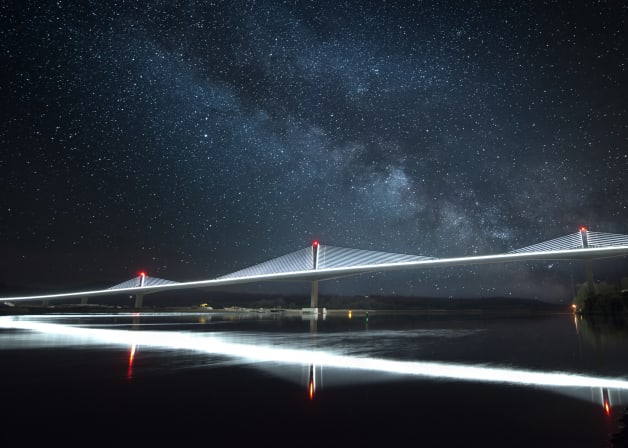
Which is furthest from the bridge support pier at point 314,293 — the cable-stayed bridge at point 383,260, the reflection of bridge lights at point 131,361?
the reflection of bridge lights at point 131,361

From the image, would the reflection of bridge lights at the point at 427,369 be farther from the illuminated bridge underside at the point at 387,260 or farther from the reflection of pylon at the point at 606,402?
the illuminated bridge underside at the point at 387,260

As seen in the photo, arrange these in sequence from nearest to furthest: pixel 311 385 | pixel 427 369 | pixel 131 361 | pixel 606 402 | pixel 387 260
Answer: pixel 606 402 < pixel 311 385 < pixel 427 369 < pixel 131 361 < pixel 387 260

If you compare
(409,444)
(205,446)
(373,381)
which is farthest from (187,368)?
(409,444)

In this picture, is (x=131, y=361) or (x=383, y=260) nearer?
(x=131, y=361)

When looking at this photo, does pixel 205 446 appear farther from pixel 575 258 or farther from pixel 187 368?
pixel 575 258

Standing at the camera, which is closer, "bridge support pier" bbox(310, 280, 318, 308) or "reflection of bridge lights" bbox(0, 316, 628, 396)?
"reflection of bridge lights" bbox(0, 316, 628, 396)

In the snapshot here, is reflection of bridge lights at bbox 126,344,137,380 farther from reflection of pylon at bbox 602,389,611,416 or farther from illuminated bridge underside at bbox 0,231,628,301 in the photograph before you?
illuminated bridge underside at bbox 0,231,628,301

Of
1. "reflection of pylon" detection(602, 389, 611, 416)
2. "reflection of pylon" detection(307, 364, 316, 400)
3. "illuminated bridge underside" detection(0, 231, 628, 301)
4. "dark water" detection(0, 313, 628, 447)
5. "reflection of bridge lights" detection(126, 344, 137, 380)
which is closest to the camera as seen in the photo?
"dark water" detection(0, 313, 628, 447)

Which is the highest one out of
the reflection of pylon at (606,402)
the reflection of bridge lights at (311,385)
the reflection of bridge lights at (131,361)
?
the reflection of pylon at (606,402)

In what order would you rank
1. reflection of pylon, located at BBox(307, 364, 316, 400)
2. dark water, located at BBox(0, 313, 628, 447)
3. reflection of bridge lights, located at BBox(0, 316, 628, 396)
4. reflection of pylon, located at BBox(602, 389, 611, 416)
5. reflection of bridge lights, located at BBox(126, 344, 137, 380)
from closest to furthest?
dark water, located at BBox(0, 313, 628, 447) → reflection of pylon, located at BBox(602, 389, 611, 416) → reflection of pylon, located at BBox(307, 364, 316, 400) → reflection of bridge lights, located at BBox(0, 316, 628, 396) → reflection of bridge lights, located at BBox(126, 344, 137, 380)

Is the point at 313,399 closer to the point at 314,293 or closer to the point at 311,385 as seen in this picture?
the point at 311,385

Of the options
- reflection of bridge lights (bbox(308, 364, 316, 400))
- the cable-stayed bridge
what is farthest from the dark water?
the cable-stayed bridge

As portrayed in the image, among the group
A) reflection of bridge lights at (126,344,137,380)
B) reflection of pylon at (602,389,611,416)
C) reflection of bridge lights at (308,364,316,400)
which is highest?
reflection of pylon at (602,389,611,416)

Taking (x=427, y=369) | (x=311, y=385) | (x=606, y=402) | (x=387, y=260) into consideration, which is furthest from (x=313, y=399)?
(x=387, y=260)
